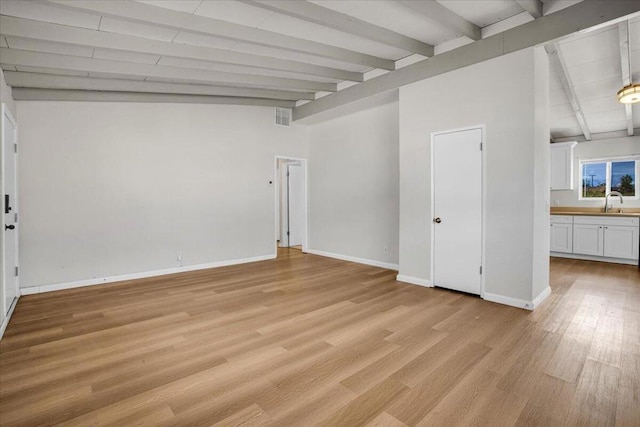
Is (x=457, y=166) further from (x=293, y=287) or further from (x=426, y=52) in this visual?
(x=293, y=287)

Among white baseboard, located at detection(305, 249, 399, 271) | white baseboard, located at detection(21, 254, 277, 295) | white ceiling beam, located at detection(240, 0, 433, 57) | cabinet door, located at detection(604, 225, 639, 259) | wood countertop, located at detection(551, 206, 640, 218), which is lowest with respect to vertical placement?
white baseboard, located at detection(21, 254, 277, 295)

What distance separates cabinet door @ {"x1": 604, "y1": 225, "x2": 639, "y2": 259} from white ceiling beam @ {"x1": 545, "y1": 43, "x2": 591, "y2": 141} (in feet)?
6.68

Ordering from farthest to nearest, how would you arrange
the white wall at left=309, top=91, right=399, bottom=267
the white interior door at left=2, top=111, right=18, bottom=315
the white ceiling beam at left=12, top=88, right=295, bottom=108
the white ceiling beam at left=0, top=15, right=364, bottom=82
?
1. the white wall at left=309, top=91, right=399, bottom=267
2. the white ceiling beam at left=12, top=88, right=295, bottom=108
3. the white interior door at left=2, top=111, right=18, bottom=315
4. the white ceiling beam at left=0, top=15, right=364, bottom=82

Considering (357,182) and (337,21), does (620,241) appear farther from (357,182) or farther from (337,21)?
(337,21)

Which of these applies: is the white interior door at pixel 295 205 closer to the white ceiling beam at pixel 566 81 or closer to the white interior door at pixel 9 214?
the white interior door at pixel 9 214

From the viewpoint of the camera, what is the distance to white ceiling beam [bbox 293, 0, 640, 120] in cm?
296

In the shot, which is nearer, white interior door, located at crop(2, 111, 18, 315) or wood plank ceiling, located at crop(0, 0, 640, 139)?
wood plank ceiling, located at crop(0, 0, 640, 139)

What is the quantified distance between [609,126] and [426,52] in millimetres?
4842

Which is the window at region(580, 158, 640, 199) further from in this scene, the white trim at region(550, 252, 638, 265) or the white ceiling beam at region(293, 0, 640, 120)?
the white ceiling beam at region(293, 0, 640, 120)

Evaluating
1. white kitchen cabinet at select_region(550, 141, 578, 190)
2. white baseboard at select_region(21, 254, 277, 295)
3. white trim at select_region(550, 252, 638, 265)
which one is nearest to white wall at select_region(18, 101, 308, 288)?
white baseboard at select_region(21, 254, 277, 295)

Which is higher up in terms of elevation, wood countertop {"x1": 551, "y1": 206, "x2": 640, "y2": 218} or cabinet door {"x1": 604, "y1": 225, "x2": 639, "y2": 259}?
wood countertop {"x1": 551, "y1": 206, "x2": 640, "y2": 218}

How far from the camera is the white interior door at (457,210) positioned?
3928 mm

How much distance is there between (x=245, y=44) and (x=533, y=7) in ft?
9.96

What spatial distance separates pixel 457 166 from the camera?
161 inches
